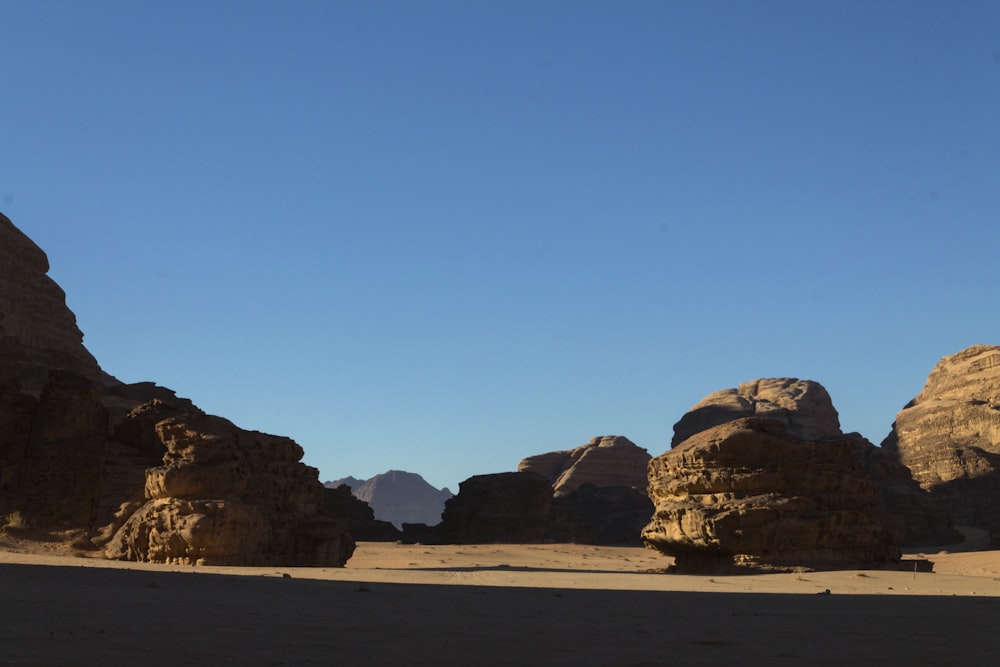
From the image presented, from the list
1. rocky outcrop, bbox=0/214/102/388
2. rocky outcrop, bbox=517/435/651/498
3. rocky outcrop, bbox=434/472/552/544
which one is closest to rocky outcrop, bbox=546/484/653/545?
rocky outcrop, bbox=434/472/552/544

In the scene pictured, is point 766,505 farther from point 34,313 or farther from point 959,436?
point 959,436

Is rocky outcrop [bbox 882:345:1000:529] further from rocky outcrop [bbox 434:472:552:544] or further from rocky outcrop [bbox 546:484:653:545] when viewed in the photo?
rocky outcrop [bbox 434:472:552:544]

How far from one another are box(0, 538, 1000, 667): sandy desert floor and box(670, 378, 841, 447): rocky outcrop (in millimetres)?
88500

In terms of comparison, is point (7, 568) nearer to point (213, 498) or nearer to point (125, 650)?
point (213, 498)

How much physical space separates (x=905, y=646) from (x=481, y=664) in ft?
9.85

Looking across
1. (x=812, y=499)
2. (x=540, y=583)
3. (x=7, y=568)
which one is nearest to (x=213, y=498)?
(x=7, y=568)

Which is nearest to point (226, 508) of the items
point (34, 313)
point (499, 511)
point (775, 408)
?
point (499, 511)

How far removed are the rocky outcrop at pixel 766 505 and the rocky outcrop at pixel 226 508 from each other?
316 inches

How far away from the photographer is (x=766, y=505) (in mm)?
19781

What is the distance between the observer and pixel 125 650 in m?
5.38

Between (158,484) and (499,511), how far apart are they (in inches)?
1412

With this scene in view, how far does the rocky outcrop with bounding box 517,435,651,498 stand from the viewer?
102 meters

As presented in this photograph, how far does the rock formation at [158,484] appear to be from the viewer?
19219mm

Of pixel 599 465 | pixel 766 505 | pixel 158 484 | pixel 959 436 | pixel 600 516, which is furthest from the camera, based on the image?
pixel 599 465
